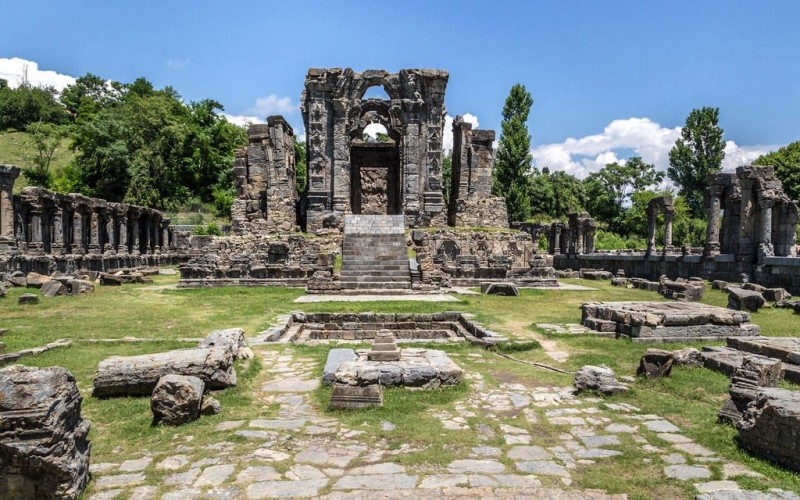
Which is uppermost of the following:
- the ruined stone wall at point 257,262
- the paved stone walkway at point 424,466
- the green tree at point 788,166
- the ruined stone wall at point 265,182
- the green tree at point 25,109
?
the green tree at point 25,109

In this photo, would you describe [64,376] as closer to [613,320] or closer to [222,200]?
[613,320]

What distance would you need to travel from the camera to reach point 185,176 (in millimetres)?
53594

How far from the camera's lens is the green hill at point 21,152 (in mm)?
52394

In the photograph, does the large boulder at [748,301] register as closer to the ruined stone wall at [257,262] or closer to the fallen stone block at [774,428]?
the fallen stone block at [774,428]

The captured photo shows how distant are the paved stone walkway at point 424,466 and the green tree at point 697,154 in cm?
6137

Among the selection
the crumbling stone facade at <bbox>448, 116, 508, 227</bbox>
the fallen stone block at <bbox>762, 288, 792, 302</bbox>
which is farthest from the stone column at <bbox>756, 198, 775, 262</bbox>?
the crumbling stone facade at <bbox>448, 116, 508, 227</bbox>

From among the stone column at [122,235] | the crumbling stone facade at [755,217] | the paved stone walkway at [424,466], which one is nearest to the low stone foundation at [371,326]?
the paved stone walkway at [424,466]

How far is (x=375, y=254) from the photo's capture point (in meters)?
22.1

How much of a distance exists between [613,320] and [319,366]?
6.23 m

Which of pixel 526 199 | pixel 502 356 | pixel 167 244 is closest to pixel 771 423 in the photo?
pixel 502 356

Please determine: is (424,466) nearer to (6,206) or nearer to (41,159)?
(6,206)

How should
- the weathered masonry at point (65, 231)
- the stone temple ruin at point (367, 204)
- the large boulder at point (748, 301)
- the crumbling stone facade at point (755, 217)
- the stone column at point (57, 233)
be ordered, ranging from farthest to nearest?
the stone column at point (57, 233) < the weathered masonry at point (65, 231) < the stone temple ruin at point (367, 204) < the crumbling stone facade at point (755, 217) < the large boulder at point (748, 301)

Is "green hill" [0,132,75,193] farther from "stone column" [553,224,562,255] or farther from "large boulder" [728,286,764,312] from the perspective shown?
"large boulder" [728,286,764,312]

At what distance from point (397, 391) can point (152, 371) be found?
2.92 metres
